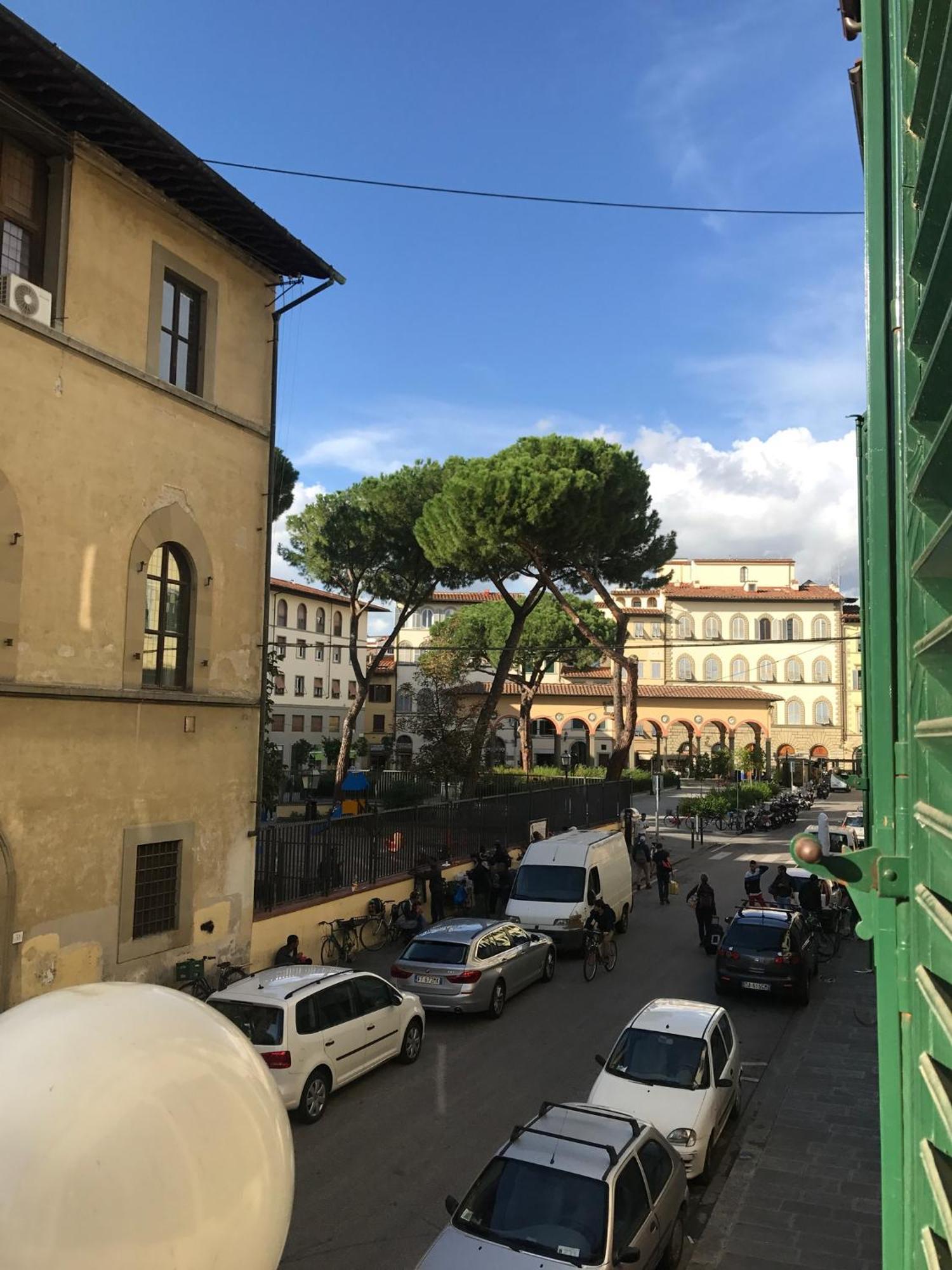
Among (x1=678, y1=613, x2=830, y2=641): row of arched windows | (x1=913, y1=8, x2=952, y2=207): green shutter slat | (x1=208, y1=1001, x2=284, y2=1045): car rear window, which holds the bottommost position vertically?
(x1=208, y1=1001, x2=284, y2=1045): car rear window

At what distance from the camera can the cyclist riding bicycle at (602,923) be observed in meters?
18.1

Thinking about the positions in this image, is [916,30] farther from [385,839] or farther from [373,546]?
[373,546]

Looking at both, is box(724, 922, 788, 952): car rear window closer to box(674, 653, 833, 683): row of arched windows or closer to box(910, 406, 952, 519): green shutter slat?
box(910, 406, 952, 519): green shutter slat

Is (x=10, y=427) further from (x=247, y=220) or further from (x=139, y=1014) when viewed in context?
(x=139, y=1014)

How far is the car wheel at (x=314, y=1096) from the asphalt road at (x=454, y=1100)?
0.34 ft

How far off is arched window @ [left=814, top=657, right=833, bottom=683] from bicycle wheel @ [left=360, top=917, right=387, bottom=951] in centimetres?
6218

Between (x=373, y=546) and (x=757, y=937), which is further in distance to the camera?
(x=373, y=546)

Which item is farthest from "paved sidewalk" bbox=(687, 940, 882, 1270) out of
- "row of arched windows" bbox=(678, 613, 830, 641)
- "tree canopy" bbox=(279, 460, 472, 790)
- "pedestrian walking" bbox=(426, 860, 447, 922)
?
"row of arched windows" bbox=(678, 613, 830, 641)

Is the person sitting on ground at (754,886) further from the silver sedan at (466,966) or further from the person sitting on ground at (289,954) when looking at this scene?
the person sitting on ground at (289,954)

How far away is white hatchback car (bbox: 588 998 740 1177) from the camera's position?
31.4 feet

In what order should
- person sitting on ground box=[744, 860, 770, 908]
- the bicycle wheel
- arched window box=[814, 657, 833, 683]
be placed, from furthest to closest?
1. arched window box=[814, 657, 833, 683]
2. person sitting on ground box=[744, 860, 770, 908]
3. the bicycle wheel

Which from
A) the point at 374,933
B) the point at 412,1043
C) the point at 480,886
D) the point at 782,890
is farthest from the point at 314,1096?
the point at 782,890

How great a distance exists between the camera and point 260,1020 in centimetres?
1058

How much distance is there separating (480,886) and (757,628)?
60.6 meters
